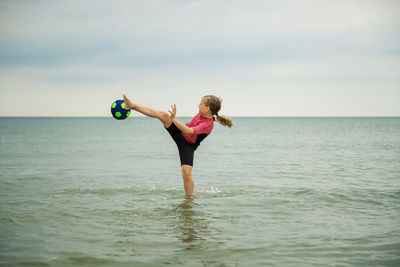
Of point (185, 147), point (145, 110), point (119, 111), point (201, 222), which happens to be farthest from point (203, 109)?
point (201, 222)

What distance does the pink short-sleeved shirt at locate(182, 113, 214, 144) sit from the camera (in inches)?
315

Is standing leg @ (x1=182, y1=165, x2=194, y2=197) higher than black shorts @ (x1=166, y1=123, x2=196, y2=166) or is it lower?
lower

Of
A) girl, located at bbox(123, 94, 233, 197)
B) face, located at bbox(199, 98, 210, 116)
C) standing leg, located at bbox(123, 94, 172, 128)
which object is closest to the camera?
standing leg, located at bbox(123, 94, 172, 128)

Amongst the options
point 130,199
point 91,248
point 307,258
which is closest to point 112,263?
point 91,248

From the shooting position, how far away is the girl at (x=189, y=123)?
24.6ft

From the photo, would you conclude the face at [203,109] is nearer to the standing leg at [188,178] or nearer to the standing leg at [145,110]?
the standing leg at [145,110]

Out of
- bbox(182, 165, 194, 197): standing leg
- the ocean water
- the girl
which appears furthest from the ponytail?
the ocean water

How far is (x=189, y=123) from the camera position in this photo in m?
8.45

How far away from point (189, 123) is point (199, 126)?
499 millimetres

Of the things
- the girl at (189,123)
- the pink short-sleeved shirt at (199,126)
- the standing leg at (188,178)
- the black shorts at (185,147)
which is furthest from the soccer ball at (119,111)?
the standing leg at (188,178)

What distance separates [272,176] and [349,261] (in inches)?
335

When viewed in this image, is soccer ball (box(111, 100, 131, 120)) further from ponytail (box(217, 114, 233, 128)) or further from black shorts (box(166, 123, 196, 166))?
ponytail (box(217, 114, 233, 128))

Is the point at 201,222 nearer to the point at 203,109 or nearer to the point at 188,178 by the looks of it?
the point at 188,178

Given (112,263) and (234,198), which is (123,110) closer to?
(234,198)
